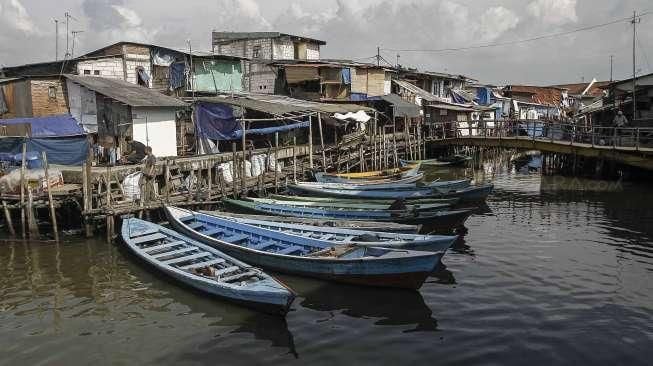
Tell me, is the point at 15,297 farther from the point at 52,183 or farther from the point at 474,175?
the point at 474,175

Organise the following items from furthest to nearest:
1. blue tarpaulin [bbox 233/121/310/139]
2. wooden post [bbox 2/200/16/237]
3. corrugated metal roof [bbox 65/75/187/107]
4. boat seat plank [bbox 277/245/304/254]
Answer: blue tarpaulin [bbox 233/121/310/139] → corrugated metal roof [bbox 65/75/187/107] → wooden post [bbox 2/200/16/237] → boat seat plank [bbox 277/245/304/254]

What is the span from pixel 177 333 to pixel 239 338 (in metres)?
1.23

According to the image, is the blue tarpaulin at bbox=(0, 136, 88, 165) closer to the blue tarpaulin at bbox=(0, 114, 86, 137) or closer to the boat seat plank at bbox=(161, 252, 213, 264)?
the blue tarpaulin at bbox=(0, 114, 86, 137)

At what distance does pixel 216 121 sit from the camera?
2402 cm

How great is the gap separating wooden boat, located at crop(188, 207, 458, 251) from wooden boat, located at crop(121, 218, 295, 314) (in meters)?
2.05

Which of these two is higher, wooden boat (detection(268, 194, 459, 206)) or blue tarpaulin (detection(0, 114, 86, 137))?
blue tarpaulin (detection(0, 114, 86, 137))

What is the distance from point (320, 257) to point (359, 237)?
183 centimetres

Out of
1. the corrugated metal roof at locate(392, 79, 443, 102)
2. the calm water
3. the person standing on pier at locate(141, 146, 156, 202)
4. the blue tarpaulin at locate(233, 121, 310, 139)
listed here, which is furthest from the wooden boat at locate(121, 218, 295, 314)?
the corrugated metal roof at locate(392, 79, 443, 102)

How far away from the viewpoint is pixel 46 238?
53.7 ft

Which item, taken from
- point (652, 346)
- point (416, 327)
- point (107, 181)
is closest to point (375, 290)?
point (416, 327)

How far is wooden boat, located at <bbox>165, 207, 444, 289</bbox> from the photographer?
10.9 meters

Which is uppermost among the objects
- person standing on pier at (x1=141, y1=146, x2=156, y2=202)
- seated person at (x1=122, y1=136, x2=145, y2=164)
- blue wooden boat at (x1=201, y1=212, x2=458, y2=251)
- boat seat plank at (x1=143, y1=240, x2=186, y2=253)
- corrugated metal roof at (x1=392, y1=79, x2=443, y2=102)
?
corrugated metal roof at (x1=392, y1=79, x2=443, y2=102)

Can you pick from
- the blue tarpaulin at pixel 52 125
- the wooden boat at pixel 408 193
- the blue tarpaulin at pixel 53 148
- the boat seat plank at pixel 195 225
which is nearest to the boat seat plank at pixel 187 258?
the boat seat plank at pixel 195 225

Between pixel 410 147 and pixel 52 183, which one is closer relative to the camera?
pixel 52 183
